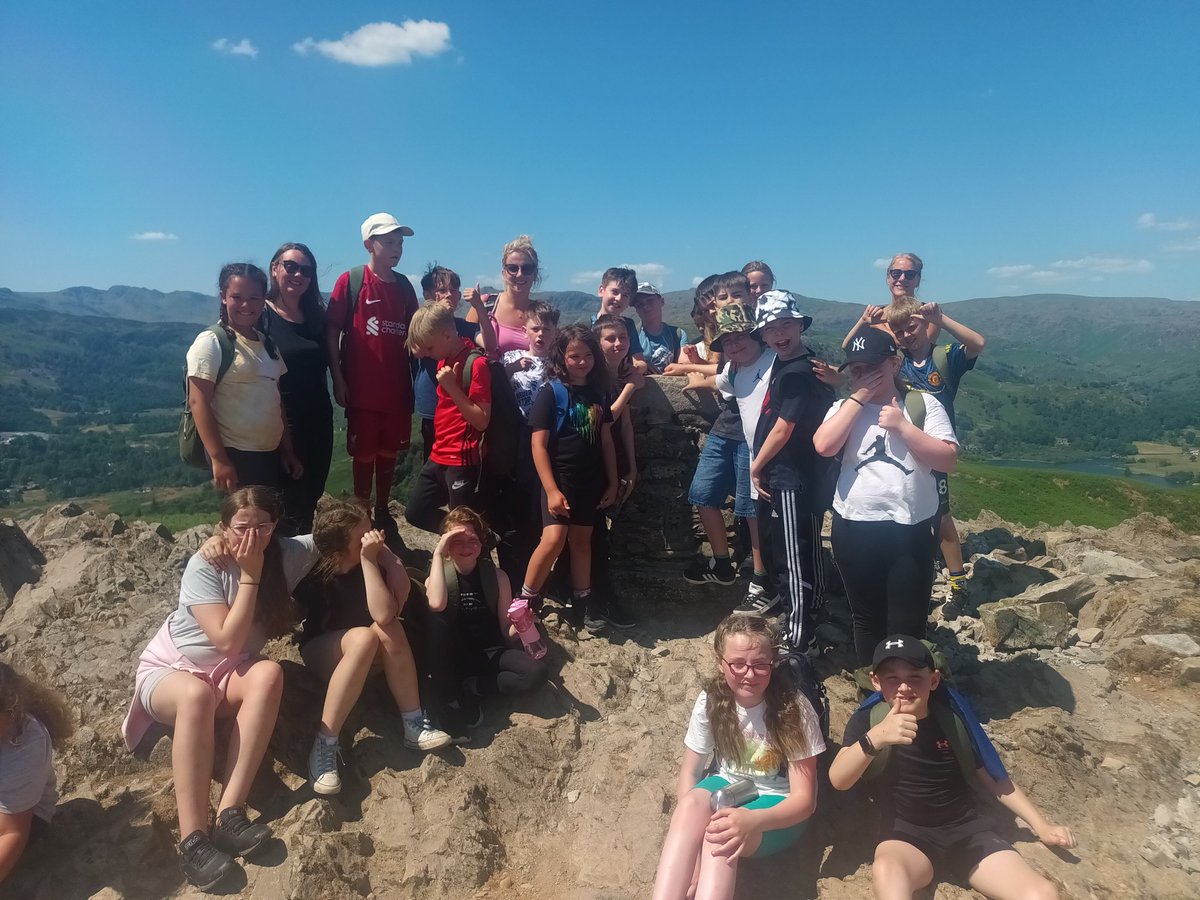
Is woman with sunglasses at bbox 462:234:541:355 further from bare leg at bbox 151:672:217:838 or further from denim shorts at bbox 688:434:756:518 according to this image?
bare leg at bbox 151:672:217:838

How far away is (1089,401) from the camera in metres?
176

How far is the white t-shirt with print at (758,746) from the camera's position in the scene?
3943 millimetres

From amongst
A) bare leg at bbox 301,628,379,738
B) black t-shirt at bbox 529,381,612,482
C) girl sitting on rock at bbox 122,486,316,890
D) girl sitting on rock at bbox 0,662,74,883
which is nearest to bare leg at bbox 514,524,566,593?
black t-shirt at bbox 529,381,612,482

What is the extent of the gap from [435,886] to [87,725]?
2.93m

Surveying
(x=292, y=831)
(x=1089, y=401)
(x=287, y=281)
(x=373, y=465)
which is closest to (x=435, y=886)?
(x=292, y=831)

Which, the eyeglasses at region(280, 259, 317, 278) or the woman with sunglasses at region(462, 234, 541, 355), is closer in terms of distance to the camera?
the eyeglasses at region(280, 259, 317, 278)

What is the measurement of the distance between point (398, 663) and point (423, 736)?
1.93 ft

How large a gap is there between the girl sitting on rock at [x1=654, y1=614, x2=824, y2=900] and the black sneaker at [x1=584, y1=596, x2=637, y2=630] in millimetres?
2473

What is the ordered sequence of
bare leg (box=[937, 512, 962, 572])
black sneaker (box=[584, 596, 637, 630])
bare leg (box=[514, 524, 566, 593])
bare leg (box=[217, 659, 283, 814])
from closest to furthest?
bare leg (box=[217, 659, 283, 814]) < bare leg (box=[514, 524, 566, 593]) < black sneaker (box=[584, 596, 637, 630]) < bare leg (box=[937, 512, 962, 572])

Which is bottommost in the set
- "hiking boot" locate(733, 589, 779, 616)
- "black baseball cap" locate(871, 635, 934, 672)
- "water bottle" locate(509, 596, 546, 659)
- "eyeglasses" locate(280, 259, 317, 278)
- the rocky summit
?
the rocky summit

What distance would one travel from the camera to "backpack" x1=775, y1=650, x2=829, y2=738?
13.6 ft

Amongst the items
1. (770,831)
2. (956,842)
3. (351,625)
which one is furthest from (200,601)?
(956,842)

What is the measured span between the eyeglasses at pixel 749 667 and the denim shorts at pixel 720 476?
234 cm

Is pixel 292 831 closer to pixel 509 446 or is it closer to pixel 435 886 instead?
pixel 435 886
